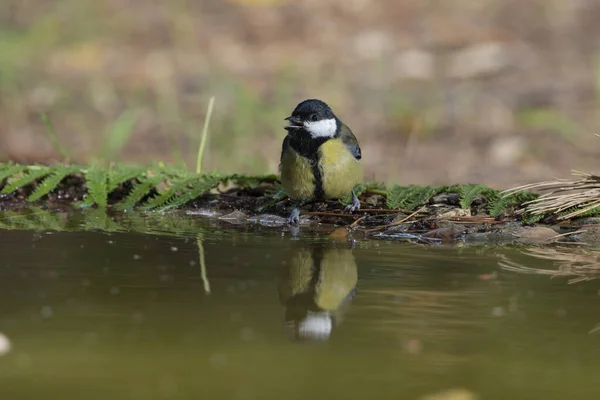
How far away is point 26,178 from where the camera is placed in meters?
4.96

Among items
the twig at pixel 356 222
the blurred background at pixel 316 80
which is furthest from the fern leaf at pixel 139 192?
the blurred background at pixel 316 80

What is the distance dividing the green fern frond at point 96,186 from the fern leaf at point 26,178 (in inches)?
7.9

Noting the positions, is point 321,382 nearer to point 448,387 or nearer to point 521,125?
point 448,387

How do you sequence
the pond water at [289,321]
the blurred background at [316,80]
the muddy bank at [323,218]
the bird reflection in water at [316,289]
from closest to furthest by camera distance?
the pond water at [289,321]
the bird reflection in water at [316,289]
the muddy bank at [323,218]
the blurred background at [316,80]

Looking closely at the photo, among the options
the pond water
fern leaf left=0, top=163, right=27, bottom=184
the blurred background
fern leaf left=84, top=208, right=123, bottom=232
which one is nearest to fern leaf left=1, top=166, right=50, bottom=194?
fern leaf left=0, top=163, right=27, bottom=184

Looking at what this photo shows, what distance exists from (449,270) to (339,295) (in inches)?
22.4

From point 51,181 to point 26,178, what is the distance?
0.12m

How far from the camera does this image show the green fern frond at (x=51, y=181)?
16.3 ft

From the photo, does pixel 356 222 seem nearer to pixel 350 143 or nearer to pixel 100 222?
pixel 350 143

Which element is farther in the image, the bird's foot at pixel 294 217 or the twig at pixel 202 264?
the bird's foot at pixel 294 217

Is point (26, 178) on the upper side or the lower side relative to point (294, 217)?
upper

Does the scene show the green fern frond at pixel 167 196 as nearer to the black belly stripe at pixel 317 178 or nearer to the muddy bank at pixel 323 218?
the muddy bank at pixel 323 218

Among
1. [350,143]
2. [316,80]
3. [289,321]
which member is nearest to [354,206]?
[350,143]

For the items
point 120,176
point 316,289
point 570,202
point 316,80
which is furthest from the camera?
point 316,80
